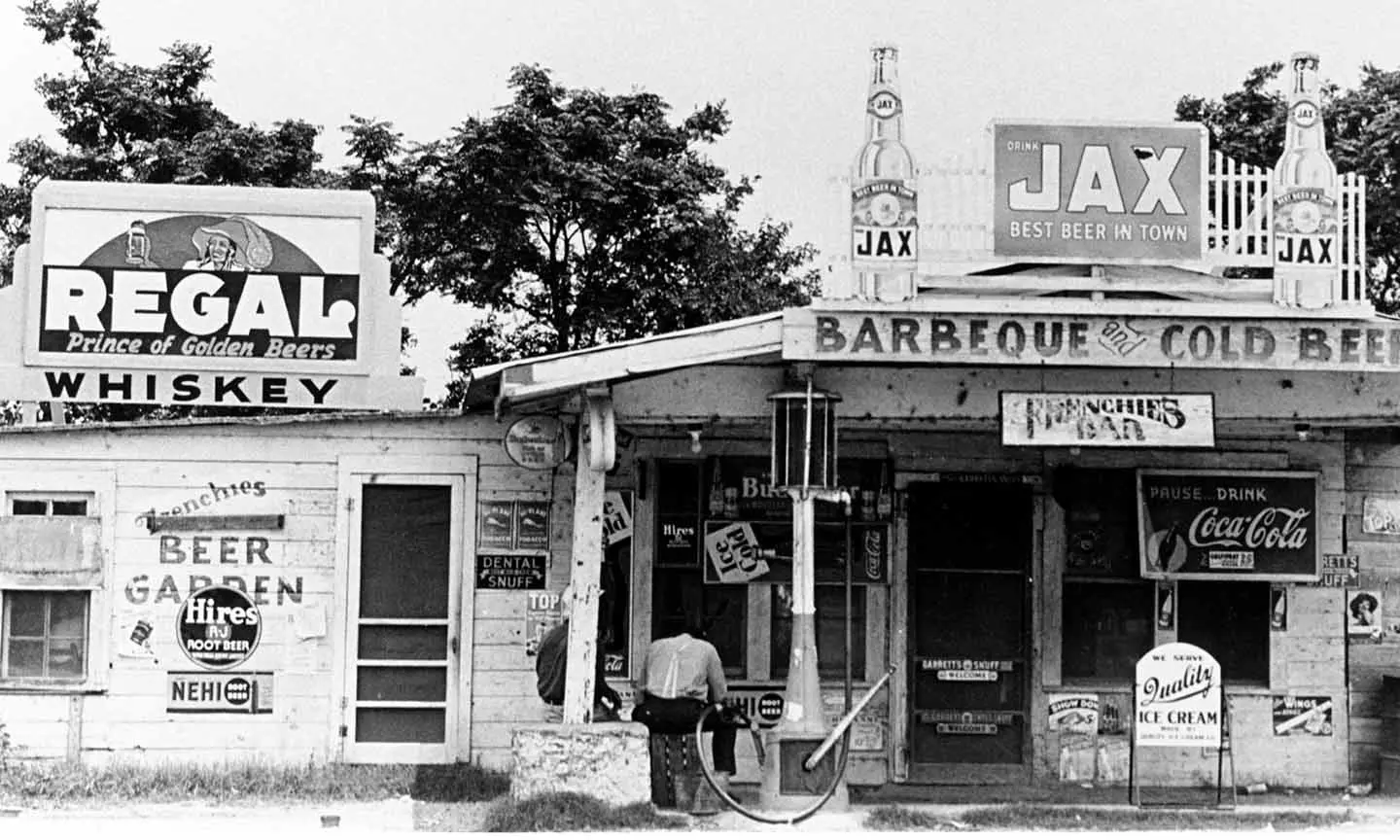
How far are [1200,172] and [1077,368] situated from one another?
1.63 metres

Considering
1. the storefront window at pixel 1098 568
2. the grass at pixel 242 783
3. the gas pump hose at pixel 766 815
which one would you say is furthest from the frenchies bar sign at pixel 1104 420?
the grass at pixel 242 783

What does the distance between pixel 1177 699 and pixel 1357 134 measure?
60.7ft

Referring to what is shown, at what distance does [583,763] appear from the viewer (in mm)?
11477

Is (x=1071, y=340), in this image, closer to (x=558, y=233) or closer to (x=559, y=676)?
(x=559, y=676)

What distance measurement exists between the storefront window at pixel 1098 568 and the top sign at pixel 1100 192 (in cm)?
253

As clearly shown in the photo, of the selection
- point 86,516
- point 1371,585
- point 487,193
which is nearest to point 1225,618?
point 1371,585

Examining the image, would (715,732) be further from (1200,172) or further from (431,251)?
(431,251)

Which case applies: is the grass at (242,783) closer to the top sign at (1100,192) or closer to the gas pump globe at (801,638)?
the gas pump globe at (801,638)

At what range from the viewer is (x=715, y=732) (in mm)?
12312

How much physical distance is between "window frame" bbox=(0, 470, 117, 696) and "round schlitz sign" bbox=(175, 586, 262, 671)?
569 millimetres

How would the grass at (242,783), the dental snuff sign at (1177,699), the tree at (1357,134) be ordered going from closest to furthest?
the dental snuff sign at (1177,699), the grass at (242,783), the tree at (1357,134)

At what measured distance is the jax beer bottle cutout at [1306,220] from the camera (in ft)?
37.8

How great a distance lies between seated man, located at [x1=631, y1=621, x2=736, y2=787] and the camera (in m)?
12.0

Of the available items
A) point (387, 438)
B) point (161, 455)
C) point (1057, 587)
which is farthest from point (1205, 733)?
point (161, 455)
